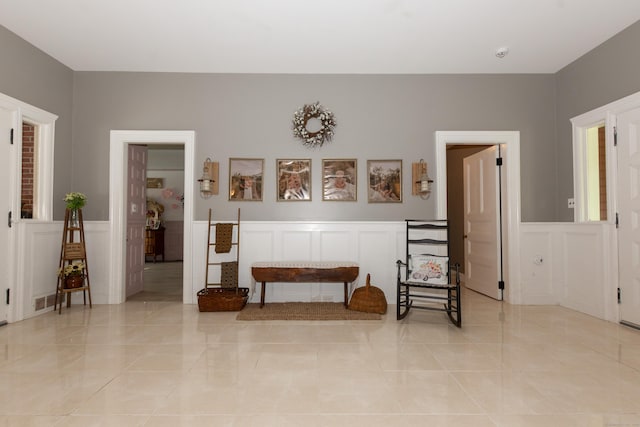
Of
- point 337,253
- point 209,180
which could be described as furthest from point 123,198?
point 337,253

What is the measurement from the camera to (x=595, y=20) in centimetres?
355

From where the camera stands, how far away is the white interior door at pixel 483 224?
4922 mm

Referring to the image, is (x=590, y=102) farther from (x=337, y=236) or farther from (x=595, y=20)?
(x=337, y=236)

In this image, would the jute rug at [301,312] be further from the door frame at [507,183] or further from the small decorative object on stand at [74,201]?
the small decorative object on stand at [74,201]

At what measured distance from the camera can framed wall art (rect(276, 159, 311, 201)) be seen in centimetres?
474

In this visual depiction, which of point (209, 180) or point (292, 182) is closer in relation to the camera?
Result: point (209, 180)

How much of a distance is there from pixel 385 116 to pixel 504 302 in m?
2.92

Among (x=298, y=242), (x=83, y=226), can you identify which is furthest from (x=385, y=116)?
(x=83, y=226)

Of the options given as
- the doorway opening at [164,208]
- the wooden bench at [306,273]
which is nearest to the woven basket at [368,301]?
the wooden bench at [306,273]

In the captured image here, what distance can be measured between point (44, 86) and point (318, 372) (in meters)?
4.49

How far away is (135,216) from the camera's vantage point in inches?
205

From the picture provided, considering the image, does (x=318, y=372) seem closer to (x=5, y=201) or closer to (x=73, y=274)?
(x=73, y=274)

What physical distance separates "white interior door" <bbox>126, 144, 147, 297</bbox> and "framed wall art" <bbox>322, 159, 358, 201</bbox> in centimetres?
270

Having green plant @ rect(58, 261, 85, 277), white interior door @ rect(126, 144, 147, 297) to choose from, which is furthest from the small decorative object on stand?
white interior door @ rect(126, 144, 147, 297)
